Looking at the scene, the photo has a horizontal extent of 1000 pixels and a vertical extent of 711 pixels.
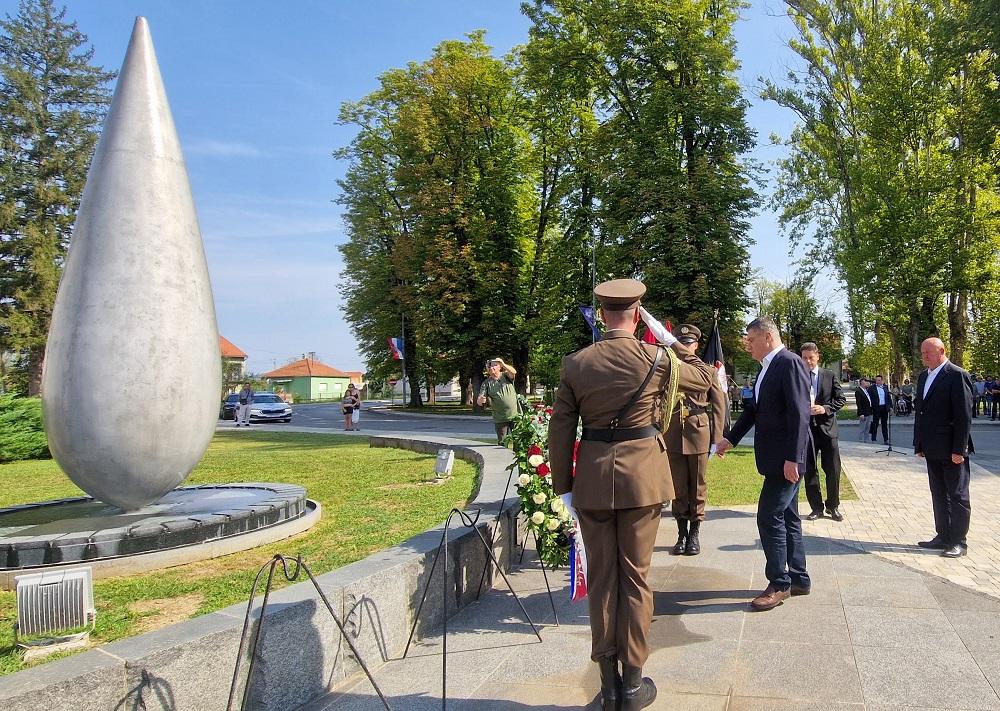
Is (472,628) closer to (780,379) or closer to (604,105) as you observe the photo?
(780,379)

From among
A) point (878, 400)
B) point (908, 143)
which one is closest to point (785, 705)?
point (878, 400)

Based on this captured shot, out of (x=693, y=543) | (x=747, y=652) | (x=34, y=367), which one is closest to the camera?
(x=747, y=652)

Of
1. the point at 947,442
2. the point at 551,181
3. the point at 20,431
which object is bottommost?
the point at 20,431

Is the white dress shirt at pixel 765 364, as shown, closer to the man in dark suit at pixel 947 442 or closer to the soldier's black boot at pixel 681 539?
the soldier's black boot at pixel 681 539

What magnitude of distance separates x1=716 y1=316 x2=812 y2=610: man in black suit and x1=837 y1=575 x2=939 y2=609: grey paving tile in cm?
37

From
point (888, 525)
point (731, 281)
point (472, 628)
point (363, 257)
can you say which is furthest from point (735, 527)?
point (363, 257)

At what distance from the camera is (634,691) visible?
12.2ft

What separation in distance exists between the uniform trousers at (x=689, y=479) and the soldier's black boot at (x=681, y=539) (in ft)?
0.37

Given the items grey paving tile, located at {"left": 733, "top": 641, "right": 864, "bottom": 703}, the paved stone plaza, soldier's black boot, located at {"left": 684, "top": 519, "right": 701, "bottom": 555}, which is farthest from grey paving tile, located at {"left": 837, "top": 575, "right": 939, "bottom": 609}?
soldier's black boot, located at {"left": 684, "top": 519, "right": 701, "bottom": 555}

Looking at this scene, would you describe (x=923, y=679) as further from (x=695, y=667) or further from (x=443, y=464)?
(x=443, y=464)

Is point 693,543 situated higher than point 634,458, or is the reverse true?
point 634,458

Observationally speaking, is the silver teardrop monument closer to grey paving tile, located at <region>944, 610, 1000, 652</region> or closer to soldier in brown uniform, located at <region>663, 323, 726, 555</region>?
soldier in brown uniform, located at <region>663, 323, 726, 555</region>

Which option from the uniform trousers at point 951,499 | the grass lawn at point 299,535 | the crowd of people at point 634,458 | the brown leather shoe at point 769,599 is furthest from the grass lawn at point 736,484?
the brown leather shoe at point 769,599

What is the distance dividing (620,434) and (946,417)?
4602 mm
